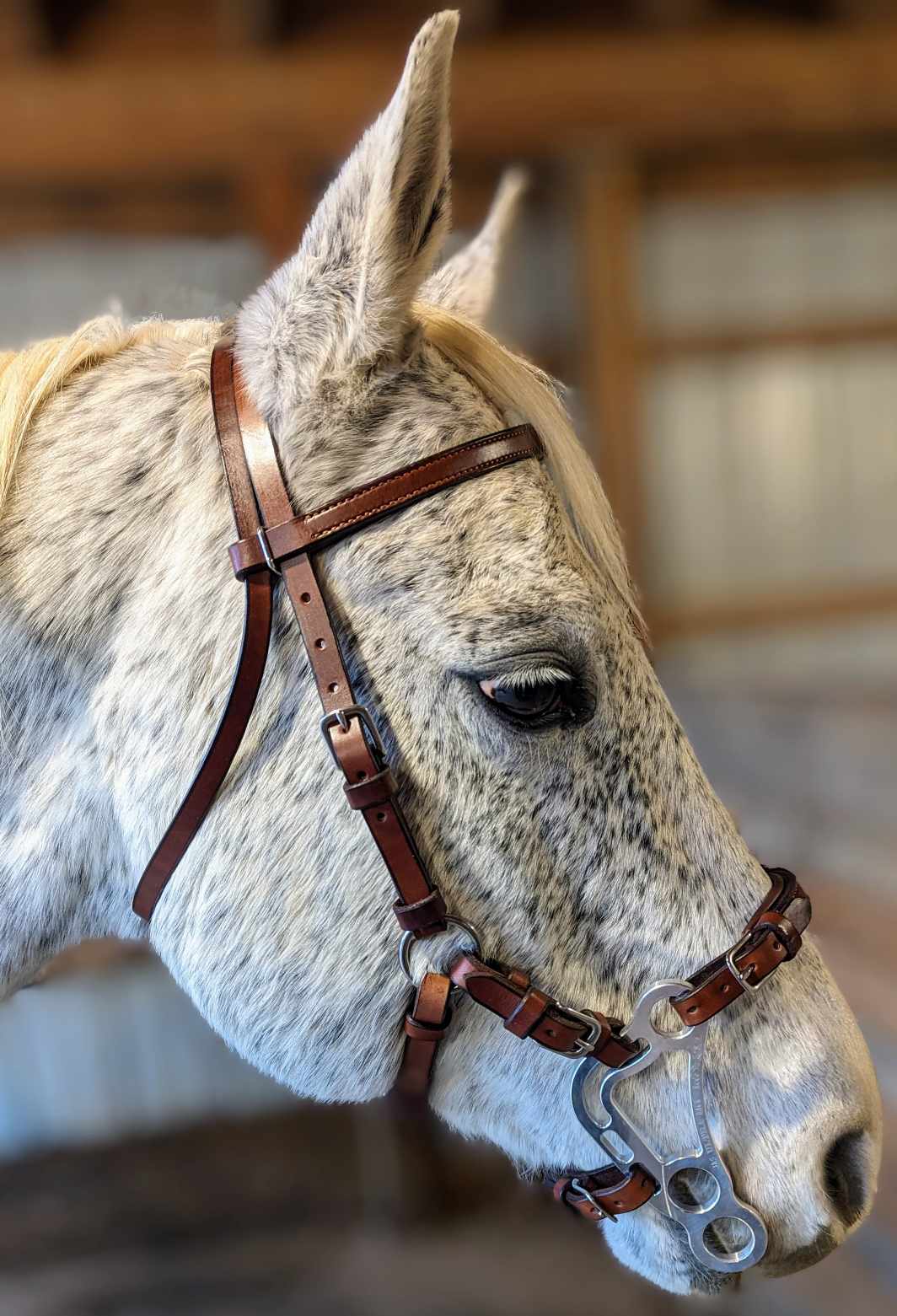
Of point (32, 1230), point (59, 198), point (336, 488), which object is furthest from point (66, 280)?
point (336, 488)

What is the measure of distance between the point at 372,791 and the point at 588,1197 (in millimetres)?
312

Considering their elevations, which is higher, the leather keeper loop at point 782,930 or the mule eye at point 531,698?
the mule eye at point 531,698

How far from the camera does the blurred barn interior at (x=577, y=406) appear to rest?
86.2 inches

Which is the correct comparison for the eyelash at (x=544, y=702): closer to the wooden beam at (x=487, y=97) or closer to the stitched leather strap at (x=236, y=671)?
the stitched leather strap at (x=236, y=671)

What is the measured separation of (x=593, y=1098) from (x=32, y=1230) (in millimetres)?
2184

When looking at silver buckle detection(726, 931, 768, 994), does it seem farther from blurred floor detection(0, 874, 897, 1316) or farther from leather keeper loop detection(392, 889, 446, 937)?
blurred floor detection(0, 874, 897, 1316)

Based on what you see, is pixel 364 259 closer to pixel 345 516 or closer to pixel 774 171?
pixel 345 516

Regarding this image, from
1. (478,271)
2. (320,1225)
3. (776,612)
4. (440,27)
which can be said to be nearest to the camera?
(440,27)

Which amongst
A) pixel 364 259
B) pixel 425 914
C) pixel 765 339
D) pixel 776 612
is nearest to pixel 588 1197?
pixel 425 914

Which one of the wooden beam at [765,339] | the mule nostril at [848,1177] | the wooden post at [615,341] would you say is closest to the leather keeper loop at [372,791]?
the mule nostril at [848,1177]

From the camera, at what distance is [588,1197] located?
0.63 metres

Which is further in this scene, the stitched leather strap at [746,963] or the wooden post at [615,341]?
the wooden post at [615,341]

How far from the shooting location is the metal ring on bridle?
1.87 ft

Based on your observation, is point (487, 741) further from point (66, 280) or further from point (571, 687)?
point (66, 280)
